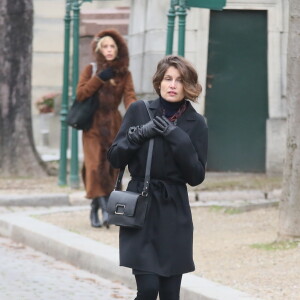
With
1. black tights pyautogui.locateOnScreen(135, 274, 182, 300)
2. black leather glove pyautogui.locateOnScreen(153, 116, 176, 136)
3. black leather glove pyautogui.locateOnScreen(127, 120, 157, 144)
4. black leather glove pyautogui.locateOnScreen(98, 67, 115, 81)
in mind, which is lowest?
black tights pyautogui.locateOnScreen(135, 274, 182, 300)

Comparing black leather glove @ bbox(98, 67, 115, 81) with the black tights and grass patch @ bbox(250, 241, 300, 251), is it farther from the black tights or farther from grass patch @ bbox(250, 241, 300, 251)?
the black tights

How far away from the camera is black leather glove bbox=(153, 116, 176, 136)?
653cm

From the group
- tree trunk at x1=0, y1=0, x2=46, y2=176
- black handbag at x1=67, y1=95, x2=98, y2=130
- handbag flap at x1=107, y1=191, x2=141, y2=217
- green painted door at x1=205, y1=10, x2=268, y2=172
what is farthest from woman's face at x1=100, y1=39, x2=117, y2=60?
tree trunk at x1=0, y1=0, x2=46, y2=176

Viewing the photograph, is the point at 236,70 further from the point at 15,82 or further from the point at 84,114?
the point at 84,114

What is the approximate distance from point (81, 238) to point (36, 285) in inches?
64.9

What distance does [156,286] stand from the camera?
21.6 feet

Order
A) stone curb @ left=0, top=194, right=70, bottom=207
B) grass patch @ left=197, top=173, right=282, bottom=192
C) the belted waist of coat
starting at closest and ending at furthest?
the belted waist of coat → stone curb @ left=0, top=194, right=70, bottom=207 → grass patch @ left=197, top=173, right=282, bottom=192

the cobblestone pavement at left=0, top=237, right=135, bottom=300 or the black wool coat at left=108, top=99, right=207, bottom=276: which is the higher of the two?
the black wool coat at left=108, top=99, right=207, bottom=276

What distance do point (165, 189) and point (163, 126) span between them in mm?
355

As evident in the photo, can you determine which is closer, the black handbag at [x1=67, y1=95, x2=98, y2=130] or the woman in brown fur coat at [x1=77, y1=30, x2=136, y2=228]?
the woman in brown fur coat at [x1=77, y1=30, x2=136, y2=228]

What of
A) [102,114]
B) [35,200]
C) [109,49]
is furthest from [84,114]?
[35,200]

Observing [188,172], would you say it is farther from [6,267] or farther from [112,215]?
[6,267]

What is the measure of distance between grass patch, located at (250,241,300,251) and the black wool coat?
3565 millimetres

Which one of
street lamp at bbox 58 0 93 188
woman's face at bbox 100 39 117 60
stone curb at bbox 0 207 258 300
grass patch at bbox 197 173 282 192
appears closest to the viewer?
stone curb at bbox 0 207 258 300
